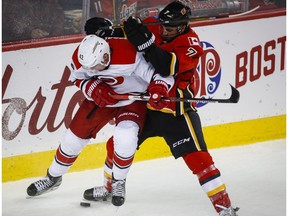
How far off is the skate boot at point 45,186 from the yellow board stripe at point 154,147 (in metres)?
0.45

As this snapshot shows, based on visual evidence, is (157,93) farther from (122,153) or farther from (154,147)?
(154,147)

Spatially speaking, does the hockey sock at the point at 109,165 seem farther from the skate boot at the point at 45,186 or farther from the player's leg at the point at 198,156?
the player's leg at the point at 198,156

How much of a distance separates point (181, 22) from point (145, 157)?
1.49 m

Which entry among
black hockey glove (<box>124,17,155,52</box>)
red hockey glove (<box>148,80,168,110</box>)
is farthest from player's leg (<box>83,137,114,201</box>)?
black hockey glove (<box>124,17,155,52</box>)

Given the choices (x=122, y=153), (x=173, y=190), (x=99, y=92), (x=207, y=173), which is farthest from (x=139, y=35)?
(x=173, y=190)

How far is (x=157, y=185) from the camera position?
4754 mm

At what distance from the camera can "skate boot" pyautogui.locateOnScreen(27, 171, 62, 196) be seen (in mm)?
4348

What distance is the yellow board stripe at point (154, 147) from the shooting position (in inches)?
191

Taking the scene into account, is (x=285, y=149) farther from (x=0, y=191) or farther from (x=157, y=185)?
(x=0, y=191)

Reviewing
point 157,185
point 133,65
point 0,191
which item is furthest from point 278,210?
point 0,191

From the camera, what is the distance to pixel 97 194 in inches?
174

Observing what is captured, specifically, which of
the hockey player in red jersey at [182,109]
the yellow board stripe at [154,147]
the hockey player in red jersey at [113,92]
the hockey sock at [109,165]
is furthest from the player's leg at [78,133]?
the yellow board stripe at [154,147]

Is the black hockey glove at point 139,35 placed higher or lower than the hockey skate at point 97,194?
higher

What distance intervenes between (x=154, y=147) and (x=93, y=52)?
1.56 m
